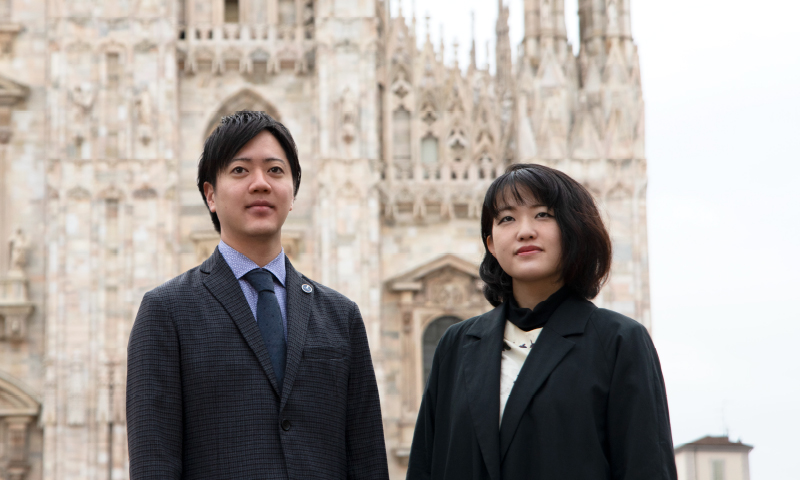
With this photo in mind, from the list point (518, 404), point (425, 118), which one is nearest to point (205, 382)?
point (518, 404)

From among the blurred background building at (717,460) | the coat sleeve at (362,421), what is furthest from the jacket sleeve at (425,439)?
the blurred background building at (717,460)

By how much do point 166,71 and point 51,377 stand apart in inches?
200

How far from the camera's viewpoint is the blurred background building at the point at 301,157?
17.0m

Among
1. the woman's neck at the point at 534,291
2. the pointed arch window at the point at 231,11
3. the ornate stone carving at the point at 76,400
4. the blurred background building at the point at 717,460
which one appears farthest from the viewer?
the pointed arch window at the point at 231,11

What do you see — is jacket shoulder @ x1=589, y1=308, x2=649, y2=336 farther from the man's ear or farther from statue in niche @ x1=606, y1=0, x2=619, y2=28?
statue in niche @ x1=606, y1=0, x2=619, y2=28

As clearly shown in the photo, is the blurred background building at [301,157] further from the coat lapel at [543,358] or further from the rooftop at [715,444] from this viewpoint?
the coat lapel at [543,358]

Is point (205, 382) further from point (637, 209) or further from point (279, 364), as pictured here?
point (637, 209)

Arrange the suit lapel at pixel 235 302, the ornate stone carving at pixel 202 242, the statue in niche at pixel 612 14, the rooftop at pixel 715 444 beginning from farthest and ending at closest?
the statue in niche at pixel 612 14 < the rooftop at pixel 715 444 < the ornate stone carving at pixel 202 242 < the suit lapel at pixel 235 302

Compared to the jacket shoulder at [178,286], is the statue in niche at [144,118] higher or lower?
higher

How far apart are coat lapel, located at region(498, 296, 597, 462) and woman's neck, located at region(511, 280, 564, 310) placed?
9 cm

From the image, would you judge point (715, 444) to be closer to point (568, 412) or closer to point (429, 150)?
point (429, 150)

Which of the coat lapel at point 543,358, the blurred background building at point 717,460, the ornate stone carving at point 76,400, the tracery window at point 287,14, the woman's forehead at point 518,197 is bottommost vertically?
the blurred background building at point 717,460

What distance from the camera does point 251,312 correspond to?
13.6 ft

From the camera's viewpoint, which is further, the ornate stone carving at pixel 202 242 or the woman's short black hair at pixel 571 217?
the ornate stone carving at pixel 202 242
